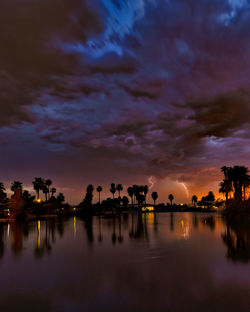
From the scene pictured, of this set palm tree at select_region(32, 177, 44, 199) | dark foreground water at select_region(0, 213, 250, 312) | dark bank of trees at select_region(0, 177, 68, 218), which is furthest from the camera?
palm tree at select_region(32, 177, 44, 199)

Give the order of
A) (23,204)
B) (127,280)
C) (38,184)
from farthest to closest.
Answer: (38,184) → (23,204) → (127,280)

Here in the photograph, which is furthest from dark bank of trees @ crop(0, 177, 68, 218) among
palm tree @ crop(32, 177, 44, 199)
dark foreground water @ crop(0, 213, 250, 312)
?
dark foreground water @ crop(0, 213, 250, 312)

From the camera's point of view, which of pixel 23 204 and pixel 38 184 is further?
pixel 38 184

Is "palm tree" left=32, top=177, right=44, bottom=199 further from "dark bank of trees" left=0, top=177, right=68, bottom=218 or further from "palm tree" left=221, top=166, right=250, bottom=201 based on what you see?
"palm tree" left=221, top=166, right=250, bottom=201

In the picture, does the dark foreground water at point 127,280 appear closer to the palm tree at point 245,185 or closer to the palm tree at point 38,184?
the palm tree at point 245,185

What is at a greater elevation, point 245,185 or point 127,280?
point 245,185

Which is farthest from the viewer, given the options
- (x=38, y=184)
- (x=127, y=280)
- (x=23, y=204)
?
(x=38, y=184)

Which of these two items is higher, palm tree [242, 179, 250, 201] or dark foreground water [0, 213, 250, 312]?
palm tree [242, 179, 250, 201]

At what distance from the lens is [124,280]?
13.4 meters

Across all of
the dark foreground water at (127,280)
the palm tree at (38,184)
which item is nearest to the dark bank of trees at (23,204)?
the palm tree at (38,184)

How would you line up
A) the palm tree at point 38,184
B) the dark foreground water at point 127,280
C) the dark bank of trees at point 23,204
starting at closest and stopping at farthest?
1. the dark foreground water at point 127,280
2. the dark bank of trees at point 23,204
3. the palm tree at point 38,184

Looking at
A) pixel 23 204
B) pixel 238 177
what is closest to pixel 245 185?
pixel 238 177

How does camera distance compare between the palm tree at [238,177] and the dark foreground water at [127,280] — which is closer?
the dark foreground water at [127,280]

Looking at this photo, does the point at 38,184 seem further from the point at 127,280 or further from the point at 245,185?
the point at 127,280
